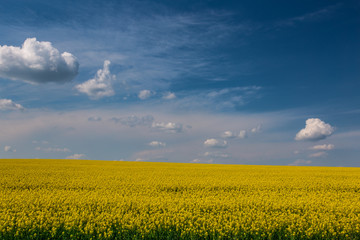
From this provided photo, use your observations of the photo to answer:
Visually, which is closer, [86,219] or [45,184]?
[86,219]

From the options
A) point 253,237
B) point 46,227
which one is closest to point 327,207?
point 253,237

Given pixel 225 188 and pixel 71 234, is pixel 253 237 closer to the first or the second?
pixel 71 234

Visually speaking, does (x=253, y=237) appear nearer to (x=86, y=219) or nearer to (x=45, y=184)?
(x=86, y=219)

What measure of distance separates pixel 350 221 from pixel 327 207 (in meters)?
2.08

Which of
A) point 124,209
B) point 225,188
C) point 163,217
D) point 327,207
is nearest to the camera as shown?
point 163,217

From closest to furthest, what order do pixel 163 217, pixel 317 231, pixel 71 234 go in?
pixel 71 234 < pixel 317 231 < pixel 163 217

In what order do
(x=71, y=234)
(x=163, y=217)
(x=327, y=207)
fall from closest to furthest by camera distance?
(x=71, y=234), (x=163, y=217), (x=327, y=207)

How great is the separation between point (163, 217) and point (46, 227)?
3826mm

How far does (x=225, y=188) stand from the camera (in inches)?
699

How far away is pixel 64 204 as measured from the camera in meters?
11.4

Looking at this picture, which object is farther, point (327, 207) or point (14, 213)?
point (327, 207)

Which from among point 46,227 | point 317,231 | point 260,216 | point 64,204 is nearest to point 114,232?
point 46,227

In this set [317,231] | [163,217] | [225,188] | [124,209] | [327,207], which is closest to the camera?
[317,231]

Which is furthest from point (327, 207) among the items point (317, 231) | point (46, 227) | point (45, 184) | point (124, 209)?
point (45, 184)
